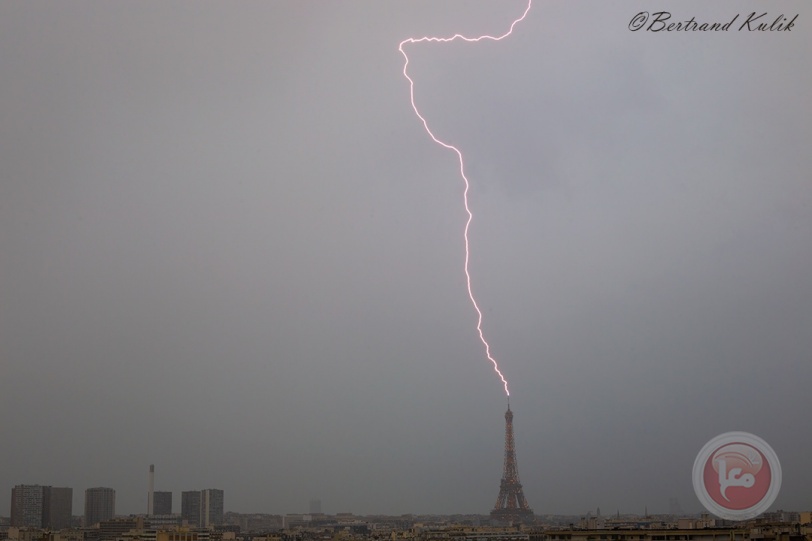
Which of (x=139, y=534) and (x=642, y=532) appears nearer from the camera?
(x=642, y=532)

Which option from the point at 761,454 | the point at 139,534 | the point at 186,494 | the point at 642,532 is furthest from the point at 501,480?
the point at 761,454

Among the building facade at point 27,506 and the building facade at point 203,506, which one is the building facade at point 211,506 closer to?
the building facade at point 203,506

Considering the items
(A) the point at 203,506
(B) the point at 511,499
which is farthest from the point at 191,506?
(B) the point at 511,499

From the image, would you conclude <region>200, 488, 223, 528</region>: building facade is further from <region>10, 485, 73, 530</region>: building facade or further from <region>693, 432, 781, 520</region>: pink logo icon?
<region>693, 432, 781, 520</region>: pink logo icon

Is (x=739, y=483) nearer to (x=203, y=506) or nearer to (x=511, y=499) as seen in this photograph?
(x=511, y=499)

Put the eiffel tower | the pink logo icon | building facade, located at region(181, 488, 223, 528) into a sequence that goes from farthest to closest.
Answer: building facade, located at region(181, 488, 223, 528), the eiffel tower, the pink logo icon

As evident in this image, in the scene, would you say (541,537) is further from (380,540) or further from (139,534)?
(139,534)

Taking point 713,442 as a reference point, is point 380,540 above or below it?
below

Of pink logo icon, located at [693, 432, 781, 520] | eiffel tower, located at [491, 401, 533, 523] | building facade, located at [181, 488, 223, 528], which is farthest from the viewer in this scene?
building facade, located at [181, 488, 223, 528]

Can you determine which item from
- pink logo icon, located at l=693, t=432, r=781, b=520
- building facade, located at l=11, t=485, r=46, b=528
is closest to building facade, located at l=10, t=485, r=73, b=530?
building facade, located at l=11, t=485, r=46, b=528
